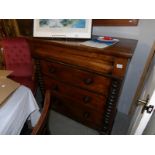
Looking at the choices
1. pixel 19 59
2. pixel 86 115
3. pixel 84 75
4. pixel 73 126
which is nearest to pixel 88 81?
pixel 84 75

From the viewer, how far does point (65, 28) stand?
4.23 ft

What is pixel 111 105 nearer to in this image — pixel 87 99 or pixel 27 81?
pixel 87 99

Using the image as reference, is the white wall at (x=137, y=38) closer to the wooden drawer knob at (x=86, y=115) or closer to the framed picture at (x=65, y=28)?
the framed picture at (x=65, y=28)

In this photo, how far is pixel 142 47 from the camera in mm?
1399

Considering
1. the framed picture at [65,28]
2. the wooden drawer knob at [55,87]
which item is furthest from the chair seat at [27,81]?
the framed picture at [65,28]

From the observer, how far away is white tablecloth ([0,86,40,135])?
88cm

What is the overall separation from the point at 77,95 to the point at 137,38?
84 cm

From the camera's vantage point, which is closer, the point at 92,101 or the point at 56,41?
the point at 56,41

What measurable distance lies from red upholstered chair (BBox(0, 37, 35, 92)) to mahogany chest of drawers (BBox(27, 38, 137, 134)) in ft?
0.85

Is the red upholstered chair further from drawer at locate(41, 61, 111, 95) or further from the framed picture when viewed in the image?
the framed picture
